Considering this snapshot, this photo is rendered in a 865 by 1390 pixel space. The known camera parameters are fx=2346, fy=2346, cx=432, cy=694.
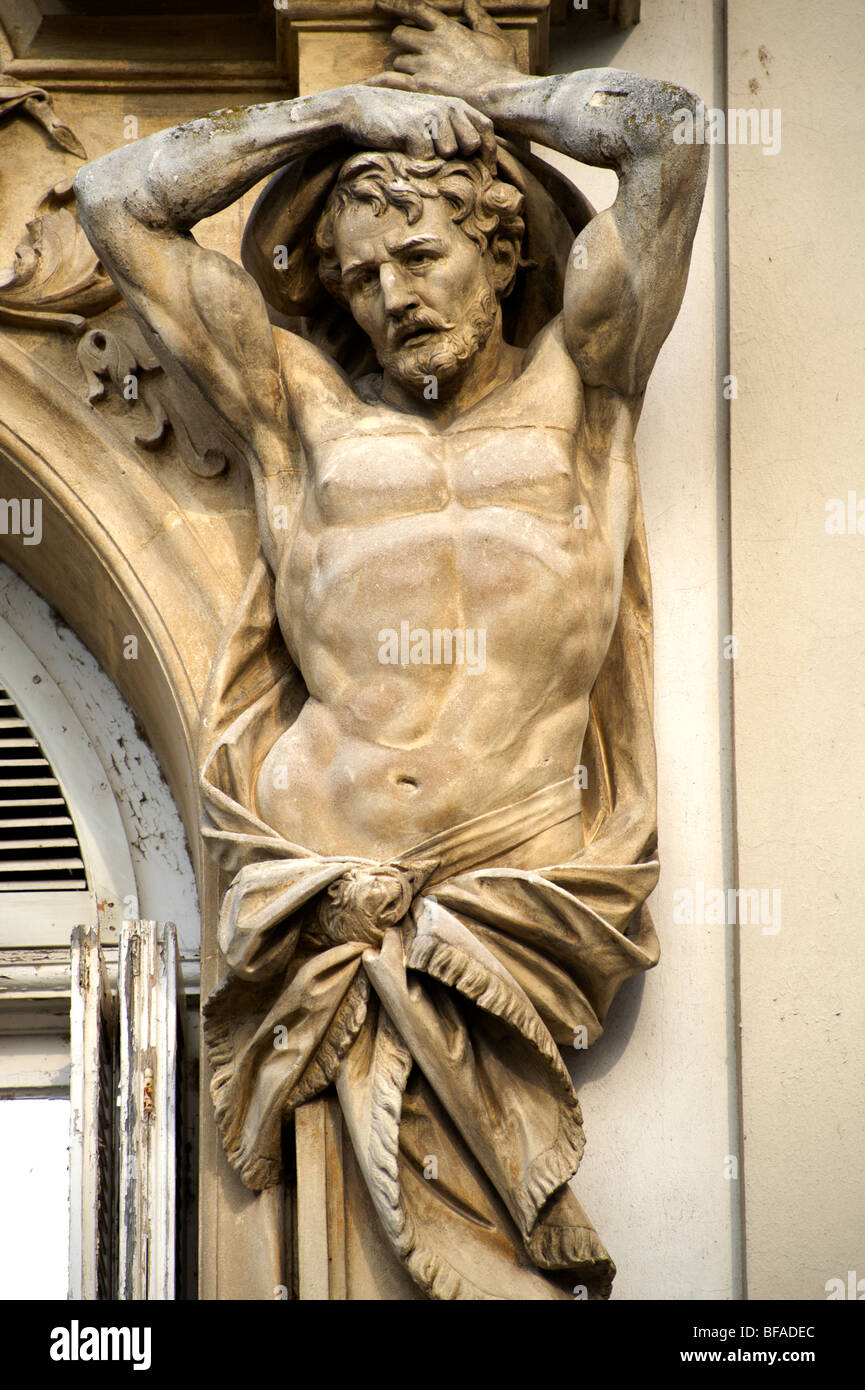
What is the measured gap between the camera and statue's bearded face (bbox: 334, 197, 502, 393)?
4316mm

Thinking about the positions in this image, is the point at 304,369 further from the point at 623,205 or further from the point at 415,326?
the point at 623,205

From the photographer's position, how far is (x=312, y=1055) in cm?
406

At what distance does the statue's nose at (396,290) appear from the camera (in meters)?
4.30

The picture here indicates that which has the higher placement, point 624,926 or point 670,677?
point 670,677

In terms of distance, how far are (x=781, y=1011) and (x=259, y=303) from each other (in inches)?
65.0

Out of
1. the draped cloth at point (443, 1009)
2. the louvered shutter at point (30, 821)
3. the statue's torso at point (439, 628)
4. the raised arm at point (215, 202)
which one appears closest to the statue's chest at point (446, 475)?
the statue's torso at point (439, 628)

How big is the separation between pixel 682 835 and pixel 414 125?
143cm

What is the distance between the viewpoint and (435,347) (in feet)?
14.3

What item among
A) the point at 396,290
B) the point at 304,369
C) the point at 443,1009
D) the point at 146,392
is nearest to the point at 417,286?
the point at 396,290

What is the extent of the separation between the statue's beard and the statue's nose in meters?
0.03

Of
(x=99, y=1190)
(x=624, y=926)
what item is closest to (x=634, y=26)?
(x=624, y=926)

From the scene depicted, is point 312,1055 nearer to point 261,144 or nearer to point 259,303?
point 259,303

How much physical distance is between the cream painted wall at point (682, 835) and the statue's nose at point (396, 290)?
2.17ft

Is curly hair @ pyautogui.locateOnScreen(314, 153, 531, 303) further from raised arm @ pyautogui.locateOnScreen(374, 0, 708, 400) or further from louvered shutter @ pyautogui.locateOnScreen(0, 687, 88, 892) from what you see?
louvered shutter @ pyautogui.locateOnScreen(0, 687, 88, 892)
